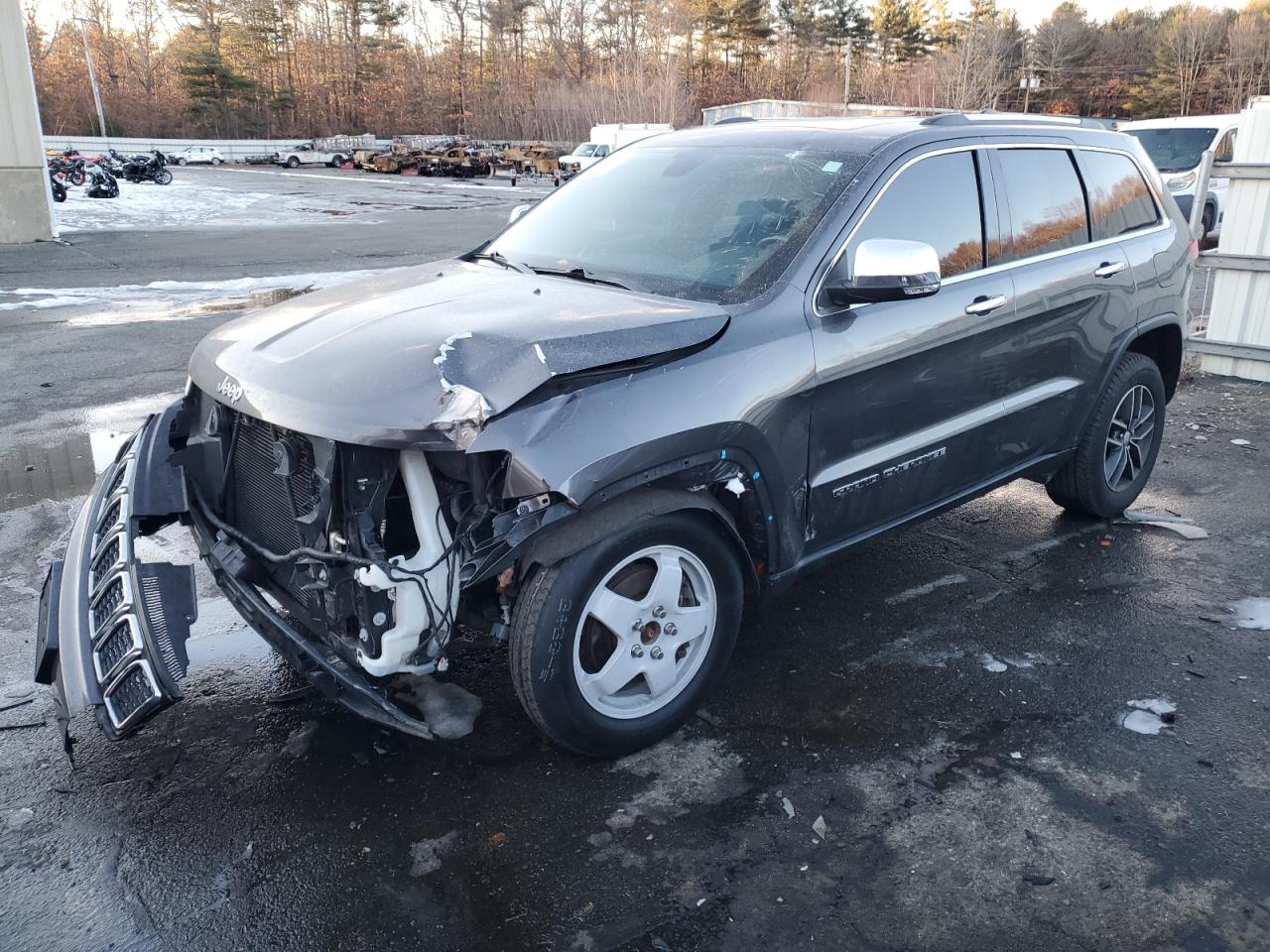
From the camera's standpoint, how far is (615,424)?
279 cm

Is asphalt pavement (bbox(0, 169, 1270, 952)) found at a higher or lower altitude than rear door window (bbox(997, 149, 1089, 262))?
lower

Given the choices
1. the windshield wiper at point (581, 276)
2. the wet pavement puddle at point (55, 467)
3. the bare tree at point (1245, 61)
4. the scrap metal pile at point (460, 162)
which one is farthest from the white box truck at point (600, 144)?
the bare tree at point (1245, 61)

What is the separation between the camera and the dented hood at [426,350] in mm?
2664

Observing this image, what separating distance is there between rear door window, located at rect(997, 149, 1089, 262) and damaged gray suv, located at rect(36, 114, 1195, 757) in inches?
0.6

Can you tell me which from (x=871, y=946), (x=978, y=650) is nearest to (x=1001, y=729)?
(x=978, y=650)

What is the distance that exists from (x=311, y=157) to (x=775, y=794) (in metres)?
64.0

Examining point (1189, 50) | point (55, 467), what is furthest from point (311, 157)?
point (55, 467)

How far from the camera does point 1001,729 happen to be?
3.37 m

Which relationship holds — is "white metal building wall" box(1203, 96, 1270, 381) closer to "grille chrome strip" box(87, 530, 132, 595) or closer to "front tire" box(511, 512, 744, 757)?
"front tire" box(511, 512, 744, 757)

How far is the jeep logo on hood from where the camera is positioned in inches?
119

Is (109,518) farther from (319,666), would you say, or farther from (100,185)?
(100,185)

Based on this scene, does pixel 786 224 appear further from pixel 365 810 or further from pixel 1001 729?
pixel 365 810

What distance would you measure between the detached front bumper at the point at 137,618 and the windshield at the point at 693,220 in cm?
164

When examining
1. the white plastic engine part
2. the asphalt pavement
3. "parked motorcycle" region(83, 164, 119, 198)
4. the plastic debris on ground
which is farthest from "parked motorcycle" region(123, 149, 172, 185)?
the white plastic engine part
